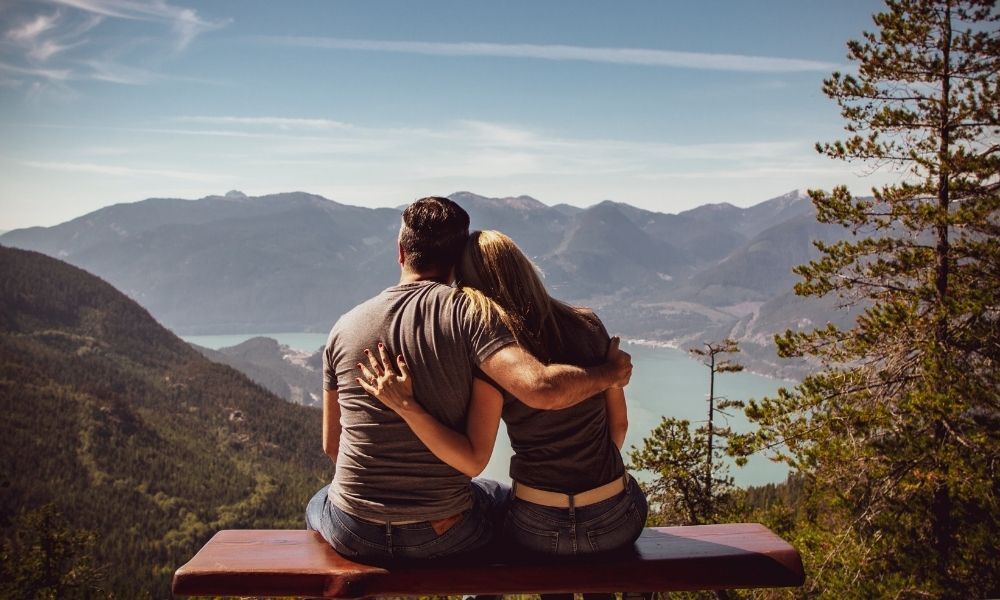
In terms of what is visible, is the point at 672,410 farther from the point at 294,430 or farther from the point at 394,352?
the point at 394,352

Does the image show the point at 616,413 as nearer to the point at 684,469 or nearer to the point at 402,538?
the point at 402,538

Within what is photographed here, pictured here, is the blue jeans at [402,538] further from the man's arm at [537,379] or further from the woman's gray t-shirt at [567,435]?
the man's arm at [537,379]

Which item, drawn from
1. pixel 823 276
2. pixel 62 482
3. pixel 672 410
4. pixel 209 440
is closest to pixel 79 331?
pixel 209 440

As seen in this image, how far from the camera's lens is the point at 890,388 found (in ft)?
33.0

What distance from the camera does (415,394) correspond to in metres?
2.80

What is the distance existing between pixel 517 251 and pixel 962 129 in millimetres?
10526

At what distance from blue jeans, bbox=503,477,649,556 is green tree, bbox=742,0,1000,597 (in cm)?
745

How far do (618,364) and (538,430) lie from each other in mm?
425

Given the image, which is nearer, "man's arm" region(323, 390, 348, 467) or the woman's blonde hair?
the woman's blonde hair

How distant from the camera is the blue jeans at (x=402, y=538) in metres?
2.91

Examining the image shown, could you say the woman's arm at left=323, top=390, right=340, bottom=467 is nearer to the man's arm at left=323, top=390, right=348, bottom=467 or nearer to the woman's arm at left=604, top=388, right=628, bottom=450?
the man's arm at left=323, top=390, right=348, bottom=467

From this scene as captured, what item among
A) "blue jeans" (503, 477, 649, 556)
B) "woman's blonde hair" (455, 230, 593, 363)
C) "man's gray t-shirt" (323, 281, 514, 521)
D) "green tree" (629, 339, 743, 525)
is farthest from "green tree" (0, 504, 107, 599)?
"woman's blonde hair" (455, 230, 593, 363)

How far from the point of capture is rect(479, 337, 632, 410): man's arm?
2.59 m

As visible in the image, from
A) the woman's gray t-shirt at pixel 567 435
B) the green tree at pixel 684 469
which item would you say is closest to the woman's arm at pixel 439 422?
the woman's gray t-shirt at pixel 567 435
